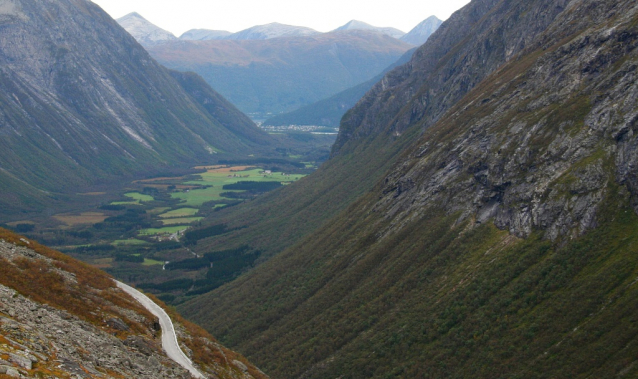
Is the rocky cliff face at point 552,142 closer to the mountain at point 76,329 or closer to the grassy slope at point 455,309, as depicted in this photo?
the grassy slope at point 455,309

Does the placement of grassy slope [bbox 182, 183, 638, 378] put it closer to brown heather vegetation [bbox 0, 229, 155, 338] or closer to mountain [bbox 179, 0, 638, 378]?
mountain [bbox 179, 0, 638, 378]

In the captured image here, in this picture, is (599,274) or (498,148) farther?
(498,148)

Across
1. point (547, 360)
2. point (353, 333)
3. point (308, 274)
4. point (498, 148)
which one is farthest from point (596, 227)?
point (308, 274)

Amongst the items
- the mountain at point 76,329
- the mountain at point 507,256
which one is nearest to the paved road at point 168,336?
the mountain at point 76,329

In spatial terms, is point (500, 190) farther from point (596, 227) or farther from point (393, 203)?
point (393, 203)

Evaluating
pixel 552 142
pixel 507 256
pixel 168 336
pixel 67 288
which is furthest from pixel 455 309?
pixel 67 288

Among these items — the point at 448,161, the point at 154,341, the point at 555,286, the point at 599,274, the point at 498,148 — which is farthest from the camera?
the point at 448,161
